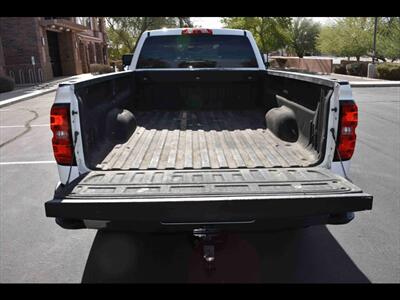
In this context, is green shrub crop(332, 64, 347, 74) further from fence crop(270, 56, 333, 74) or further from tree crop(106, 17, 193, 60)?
tree crop(106, 17, 193, 60)

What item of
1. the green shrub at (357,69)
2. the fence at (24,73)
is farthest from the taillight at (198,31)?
the green shrub at (357,69)

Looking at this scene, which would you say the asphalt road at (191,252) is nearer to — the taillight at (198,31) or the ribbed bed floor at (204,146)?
the ribbed bed floor at (204,146)

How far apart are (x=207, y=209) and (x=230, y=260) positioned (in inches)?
48.9

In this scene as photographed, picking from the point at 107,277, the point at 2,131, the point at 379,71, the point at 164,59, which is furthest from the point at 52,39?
the point at 107,277

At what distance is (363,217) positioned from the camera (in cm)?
412

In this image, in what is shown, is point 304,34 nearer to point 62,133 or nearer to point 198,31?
point 198,31

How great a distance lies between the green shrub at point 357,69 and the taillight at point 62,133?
29926 millimetres

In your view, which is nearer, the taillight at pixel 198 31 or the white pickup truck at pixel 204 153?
the white pickup truck at pixel 204 153

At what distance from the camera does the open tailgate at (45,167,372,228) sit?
7.29 ft

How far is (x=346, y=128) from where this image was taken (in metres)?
2.71

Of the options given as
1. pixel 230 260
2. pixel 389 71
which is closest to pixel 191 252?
pixel 230 260

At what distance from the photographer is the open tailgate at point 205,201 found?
87.4 inches

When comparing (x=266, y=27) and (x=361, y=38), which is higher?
(x=266, y=27)
